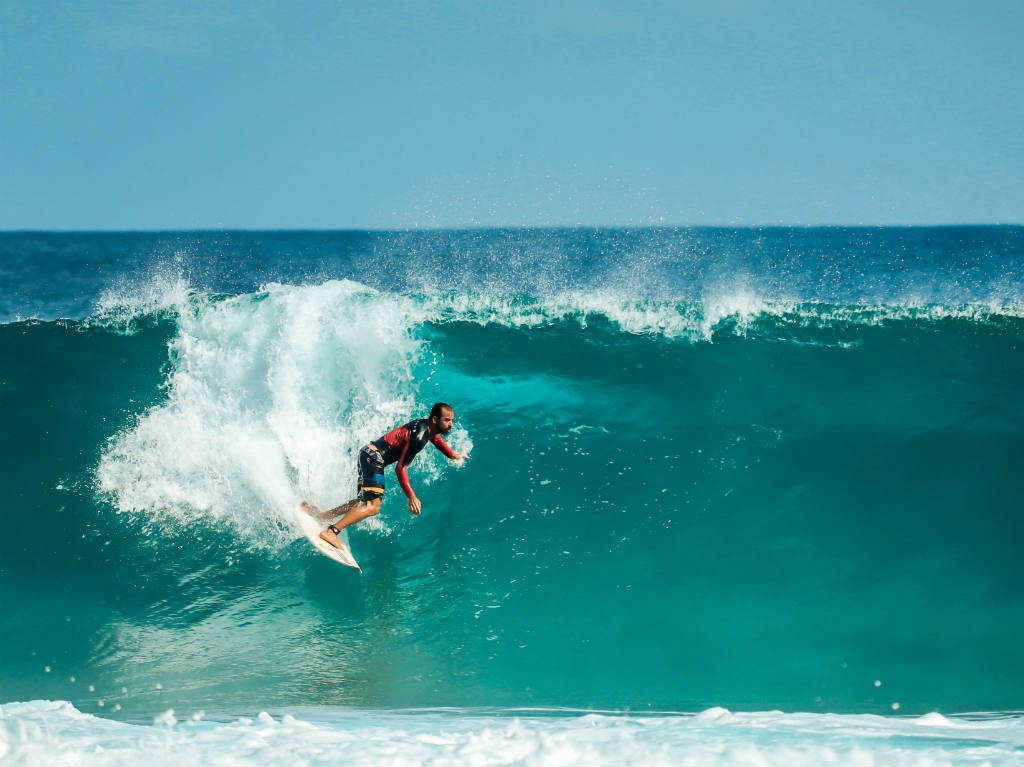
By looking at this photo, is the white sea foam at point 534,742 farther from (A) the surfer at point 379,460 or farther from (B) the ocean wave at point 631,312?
(B) the ocean wave at point 631,312

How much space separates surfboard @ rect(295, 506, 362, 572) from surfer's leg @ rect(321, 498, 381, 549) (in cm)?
6

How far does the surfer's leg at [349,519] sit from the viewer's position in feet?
19.3

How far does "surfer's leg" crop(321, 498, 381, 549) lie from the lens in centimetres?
588

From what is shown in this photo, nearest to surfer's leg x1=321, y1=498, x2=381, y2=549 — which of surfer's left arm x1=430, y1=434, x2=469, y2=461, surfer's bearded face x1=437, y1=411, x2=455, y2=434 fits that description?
surfer's left arm x1=430, y1=434, x2=469, y2=461

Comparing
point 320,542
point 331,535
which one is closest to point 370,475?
point 331,535

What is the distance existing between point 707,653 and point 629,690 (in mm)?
684

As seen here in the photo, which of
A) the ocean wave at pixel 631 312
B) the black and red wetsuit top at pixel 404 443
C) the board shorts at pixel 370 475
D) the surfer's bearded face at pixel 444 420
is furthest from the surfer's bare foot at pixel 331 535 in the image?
the ocean wave at pixel 631 312

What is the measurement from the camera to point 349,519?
19.5ft

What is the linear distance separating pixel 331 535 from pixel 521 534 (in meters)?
1.55

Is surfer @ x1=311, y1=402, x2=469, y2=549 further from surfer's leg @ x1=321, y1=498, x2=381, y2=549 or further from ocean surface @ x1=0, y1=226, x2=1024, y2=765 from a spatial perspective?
ocean surface @ x1=0, y1=226, x2=1024, y2=765

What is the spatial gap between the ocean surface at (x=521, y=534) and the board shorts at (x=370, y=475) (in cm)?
59

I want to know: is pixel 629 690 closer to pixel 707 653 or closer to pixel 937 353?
pixel 707 653

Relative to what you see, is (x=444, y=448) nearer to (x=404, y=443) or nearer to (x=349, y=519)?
(x=404, y=443)

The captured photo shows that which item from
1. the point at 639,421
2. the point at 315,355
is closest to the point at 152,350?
the point at 315,355
